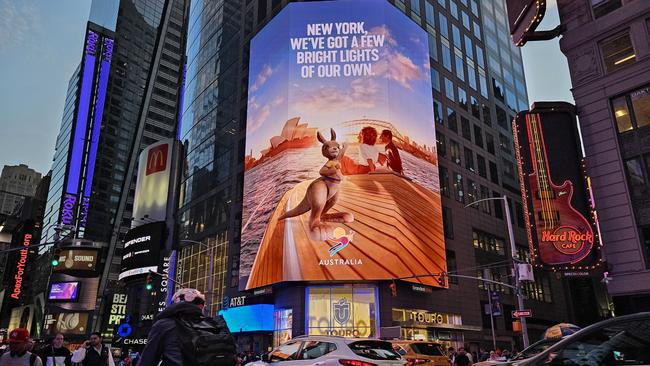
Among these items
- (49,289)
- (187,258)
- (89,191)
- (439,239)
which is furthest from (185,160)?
(89,191)

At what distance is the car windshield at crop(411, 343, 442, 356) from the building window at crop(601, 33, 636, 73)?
20358mm

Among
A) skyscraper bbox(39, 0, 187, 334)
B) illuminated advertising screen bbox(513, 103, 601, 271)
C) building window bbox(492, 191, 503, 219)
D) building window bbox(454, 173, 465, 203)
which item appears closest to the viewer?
illuminated advertising screen bbox(513, 103, 601, 271)

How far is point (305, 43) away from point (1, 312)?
9160 centimetres

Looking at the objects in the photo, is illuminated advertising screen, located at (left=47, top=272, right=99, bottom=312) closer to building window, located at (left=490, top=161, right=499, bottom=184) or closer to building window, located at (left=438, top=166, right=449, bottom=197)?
building window, located at (left=438, top=166, right=449, bottom=197)

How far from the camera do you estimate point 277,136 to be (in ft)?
161

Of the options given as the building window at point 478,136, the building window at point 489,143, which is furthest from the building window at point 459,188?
the building window at point 489,143

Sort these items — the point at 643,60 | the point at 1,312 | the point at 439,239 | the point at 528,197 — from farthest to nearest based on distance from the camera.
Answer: the point at 1,312 < the point at 439,239 < the point at 528,197 < the point at 643,60

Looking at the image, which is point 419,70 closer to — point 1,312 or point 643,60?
point 643,60

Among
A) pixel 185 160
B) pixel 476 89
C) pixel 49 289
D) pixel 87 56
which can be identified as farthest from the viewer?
pixel 87 56

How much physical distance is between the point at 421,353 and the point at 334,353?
18.8 feet

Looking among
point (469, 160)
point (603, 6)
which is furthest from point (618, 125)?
point (469, 160)

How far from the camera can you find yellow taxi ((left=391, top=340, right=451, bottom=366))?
1580 cm

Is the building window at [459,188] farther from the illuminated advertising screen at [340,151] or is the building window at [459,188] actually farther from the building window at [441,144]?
the illuminated advertising screen at [340,151]

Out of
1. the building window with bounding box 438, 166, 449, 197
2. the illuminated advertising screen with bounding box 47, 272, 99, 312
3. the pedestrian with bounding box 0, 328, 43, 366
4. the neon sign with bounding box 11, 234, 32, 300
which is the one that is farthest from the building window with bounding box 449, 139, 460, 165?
the neon sign with bounding box 11, 234, 32, 300
